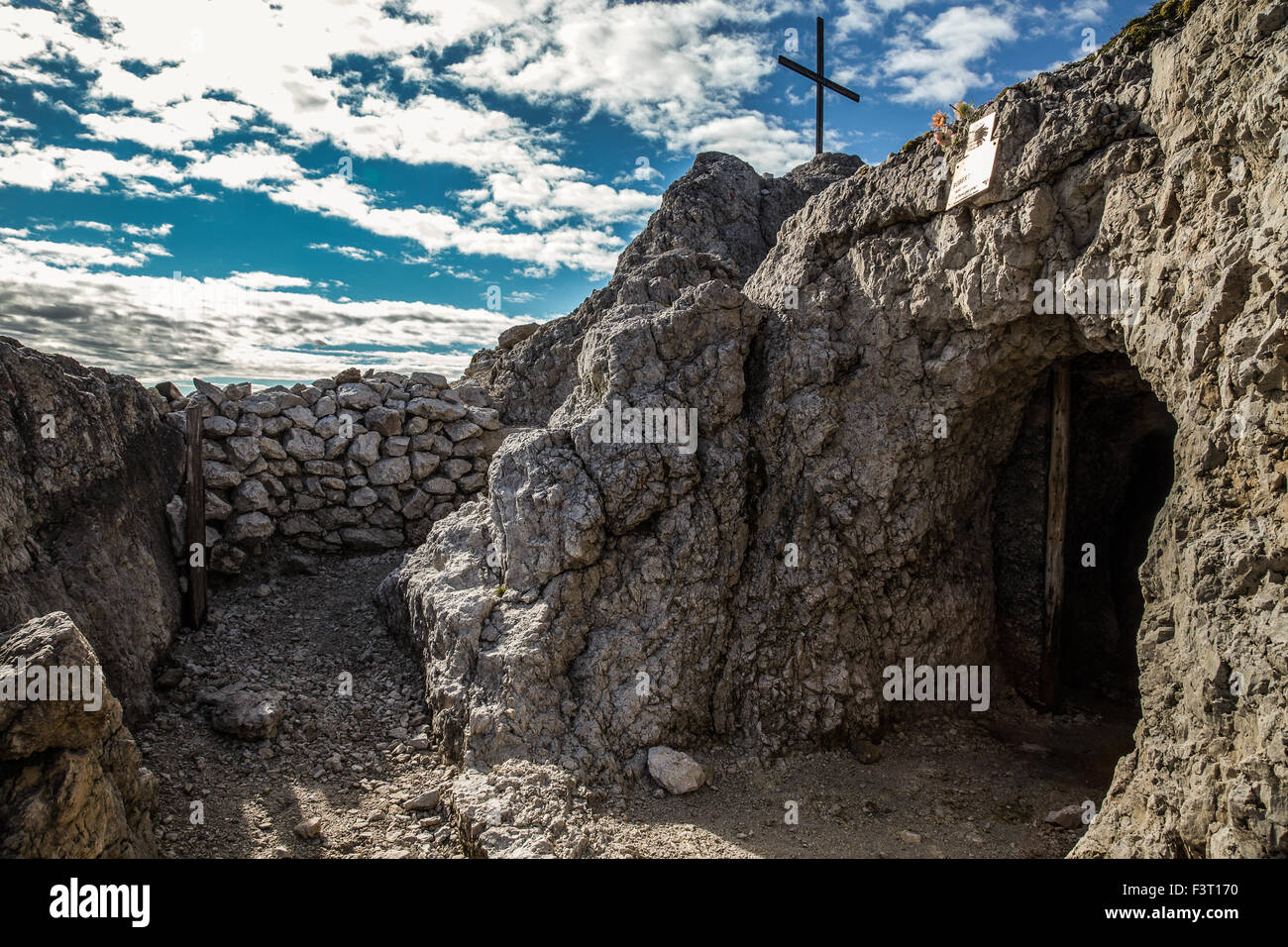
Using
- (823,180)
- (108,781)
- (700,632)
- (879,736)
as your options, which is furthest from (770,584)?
(823,180)

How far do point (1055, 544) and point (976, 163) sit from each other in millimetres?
4575

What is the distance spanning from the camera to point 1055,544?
924 cm

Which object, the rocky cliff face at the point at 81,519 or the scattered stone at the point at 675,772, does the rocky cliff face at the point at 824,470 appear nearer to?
the scattered stone at the point at 675,772

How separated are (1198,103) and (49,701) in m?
9.79

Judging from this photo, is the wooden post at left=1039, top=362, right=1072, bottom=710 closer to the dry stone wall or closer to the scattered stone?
the scattered stone

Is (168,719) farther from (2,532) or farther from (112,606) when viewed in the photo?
(2,532)

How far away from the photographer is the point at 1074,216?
276 inches

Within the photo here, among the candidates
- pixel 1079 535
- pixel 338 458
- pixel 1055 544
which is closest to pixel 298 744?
pixel 338 458

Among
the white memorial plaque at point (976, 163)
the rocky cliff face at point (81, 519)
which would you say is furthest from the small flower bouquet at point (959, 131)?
the rocky cliff face at point (81, 519)

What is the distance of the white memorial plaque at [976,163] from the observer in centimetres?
750

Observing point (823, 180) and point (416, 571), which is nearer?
point (416, 571)

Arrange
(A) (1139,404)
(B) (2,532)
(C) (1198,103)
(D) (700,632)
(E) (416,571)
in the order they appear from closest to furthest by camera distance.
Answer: (C) (1198,103) < (B) (2,532) < (D) (700,632) < (A) (1139,404) < (E) (416,571)

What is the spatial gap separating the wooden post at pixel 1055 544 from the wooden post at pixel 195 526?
11.4m

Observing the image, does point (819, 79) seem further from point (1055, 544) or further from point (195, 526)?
point (195, 526)
